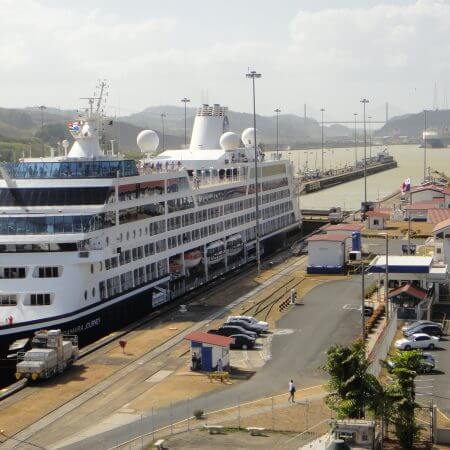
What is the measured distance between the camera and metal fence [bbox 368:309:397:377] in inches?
1164

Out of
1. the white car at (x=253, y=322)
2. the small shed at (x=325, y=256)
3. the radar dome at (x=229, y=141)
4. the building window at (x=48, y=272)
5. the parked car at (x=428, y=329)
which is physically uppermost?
the radar dome at (x=229, y=141)

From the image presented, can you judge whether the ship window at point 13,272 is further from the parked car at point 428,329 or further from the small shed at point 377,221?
the small shed at point 377,221

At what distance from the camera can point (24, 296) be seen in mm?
35031

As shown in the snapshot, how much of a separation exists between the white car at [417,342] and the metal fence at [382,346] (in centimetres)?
48

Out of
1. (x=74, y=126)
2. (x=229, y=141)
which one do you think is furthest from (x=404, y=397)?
(x=229, y=141)

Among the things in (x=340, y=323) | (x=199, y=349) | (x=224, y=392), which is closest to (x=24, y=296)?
(x=199, y=349)

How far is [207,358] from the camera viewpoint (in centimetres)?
3056

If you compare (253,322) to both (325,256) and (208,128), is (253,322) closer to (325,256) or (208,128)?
(325,256)

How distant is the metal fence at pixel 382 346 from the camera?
29558 mm

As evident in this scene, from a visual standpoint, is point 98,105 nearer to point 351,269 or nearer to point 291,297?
point 291,297

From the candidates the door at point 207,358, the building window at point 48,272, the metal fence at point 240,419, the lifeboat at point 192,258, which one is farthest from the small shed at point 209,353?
the lifeboat at point 192,258

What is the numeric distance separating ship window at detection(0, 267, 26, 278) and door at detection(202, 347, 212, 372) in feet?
29.4

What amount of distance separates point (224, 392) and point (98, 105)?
68.8 ft

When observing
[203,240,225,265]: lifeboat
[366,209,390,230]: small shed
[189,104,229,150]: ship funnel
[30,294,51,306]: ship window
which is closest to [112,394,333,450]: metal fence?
[30,294,51,306]: ship window
